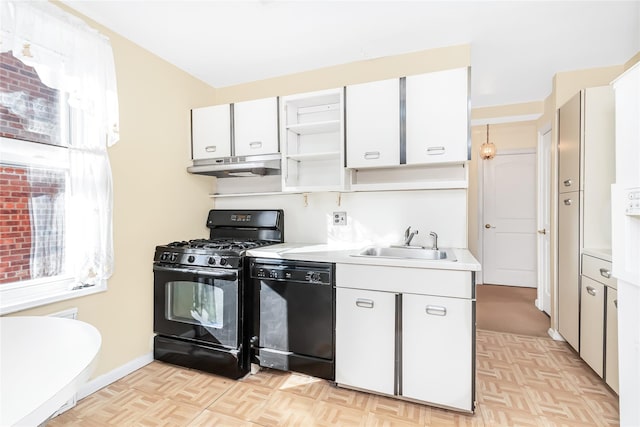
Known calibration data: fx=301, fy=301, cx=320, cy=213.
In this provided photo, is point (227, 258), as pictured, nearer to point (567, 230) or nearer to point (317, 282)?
A: point (317, 282)

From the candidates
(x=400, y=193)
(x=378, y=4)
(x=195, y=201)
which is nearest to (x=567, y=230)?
(x=400, y=193)

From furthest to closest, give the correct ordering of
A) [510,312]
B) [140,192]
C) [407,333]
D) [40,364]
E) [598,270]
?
1. [510,312]
2. [140,192]
3. [598,270]
4. [407,333]
5. [40,364]

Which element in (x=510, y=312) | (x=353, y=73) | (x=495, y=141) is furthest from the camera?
(x=495, y=141)

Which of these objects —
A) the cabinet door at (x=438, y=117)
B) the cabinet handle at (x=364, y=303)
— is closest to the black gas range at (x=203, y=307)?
the cabinet handle at (x=364, y=303)

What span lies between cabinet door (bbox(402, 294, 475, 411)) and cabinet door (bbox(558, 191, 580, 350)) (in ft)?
4.50

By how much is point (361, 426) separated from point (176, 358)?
1.50 meters

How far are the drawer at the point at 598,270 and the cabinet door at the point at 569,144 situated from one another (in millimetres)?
581

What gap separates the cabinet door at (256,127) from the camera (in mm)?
2537

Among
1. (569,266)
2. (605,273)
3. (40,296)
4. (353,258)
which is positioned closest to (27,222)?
(40,296)

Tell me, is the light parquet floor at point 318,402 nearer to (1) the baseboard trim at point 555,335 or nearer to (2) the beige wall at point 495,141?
(1) the baseboard trim at point 555,335

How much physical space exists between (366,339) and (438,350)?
1.41ft

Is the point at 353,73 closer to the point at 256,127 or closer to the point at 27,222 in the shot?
the point at 256,127

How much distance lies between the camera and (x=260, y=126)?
2.58 metres

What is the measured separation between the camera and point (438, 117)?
209cm
